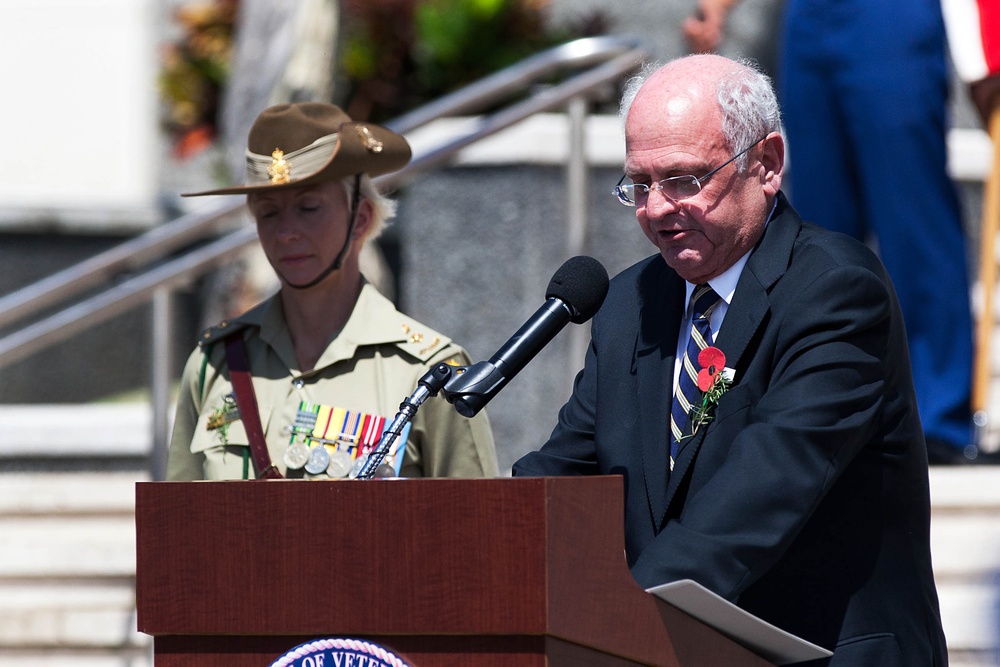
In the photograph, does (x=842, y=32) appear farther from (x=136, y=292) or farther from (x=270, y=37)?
(x=270, y=37)

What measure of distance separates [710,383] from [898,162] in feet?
9.26

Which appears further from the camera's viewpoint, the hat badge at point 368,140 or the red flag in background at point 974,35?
the red flag in background at point 974,35

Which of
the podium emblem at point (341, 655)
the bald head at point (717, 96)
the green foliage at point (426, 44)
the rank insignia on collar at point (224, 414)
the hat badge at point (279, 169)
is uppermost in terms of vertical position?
the green foliage at point (426, 44)

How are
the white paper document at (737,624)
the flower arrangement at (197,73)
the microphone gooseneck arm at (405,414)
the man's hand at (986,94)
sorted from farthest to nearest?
the flower arrangement at (197,73) → the man's hand at (986,94) → the microphone gooseneck arm at (405,414) → the white paper document at (737,624)

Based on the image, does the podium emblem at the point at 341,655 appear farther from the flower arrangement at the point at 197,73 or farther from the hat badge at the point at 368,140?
the flower arrangement at the point at 197,73

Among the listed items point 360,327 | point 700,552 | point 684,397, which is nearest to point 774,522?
point 700,552

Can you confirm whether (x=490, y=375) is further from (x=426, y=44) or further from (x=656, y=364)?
(x=426, y=44)

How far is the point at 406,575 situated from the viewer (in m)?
2.11

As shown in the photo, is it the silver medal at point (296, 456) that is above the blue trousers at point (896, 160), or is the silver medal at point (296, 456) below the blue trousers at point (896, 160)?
below

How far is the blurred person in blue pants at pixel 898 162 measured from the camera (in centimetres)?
512

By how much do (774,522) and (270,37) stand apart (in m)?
6.00

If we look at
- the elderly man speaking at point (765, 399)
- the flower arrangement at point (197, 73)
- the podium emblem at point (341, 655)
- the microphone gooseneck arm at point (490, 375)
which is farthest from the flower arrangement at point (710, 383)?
the flower arrangement at point (197, 73)

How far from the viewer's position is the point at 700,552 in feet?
7.72

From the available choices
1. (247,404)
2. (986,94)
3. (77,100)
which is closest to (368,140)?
(247,404)
